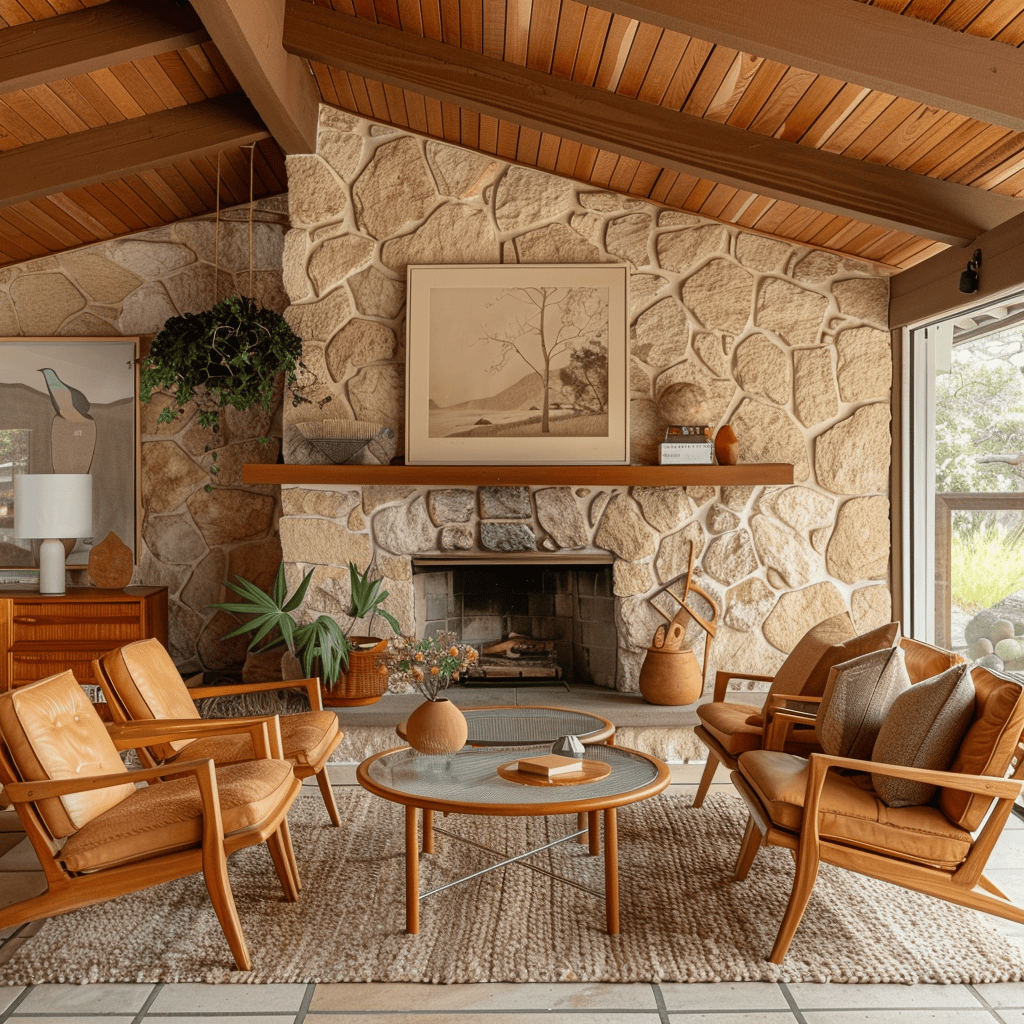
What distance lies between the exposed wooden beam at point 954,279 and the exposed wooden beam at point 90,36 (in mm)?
3133

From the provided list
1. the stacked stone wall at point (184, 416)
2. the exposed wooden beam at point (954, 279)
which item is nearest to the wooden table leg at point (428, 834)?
the stacked stone wall at point (184, 416)

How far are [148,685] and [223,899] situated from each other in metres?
0.94

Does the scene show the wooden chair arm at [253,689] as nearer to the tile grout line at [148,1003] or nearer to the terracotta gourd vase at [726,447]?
the tile grout line at [148,1003]

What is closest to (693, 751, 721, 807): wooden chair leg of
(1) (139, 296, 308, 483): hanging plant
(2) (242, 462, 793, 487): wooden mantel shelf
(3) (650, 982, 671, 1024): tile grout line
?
(3) (650, 982, 671, 1024): tile grout line

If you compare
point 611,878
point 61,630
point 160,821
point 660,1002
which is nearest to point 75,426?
point 61,630

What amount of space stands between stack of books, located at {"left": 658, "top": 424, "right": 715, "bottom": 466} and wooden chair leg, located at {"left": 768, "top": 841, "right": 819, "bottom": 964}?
231 centimetres

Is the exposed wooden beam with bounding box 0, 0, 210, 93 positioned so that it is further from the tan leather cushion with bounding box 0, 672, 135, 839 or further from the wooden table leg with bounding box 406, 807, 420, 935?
the wooden table leg with bounding box 406, 807, 420, 935

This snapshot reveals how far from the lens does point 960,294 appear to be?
383cm

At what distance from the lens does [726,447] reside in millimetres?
4488

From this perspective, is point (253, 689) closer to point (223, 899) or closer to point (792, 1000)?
point (223, 899)

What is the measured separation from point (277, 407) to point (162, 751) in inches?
93.4

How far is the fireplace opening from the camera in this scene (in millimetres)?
4906

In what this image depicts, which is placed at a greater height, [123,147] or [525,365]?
[123,147]

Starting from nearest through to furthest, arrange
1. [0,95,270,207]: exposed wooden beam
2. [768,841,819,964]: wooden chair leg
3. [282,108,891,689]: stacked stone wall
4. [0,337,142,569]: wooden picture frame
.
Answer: [768,841,819,964]: wooden chair leg
[0,95,270,207]: exposed wooden beam
[282,108,891,689]: stacked stone wall
[0,337,142,569]: wooden picture frame
